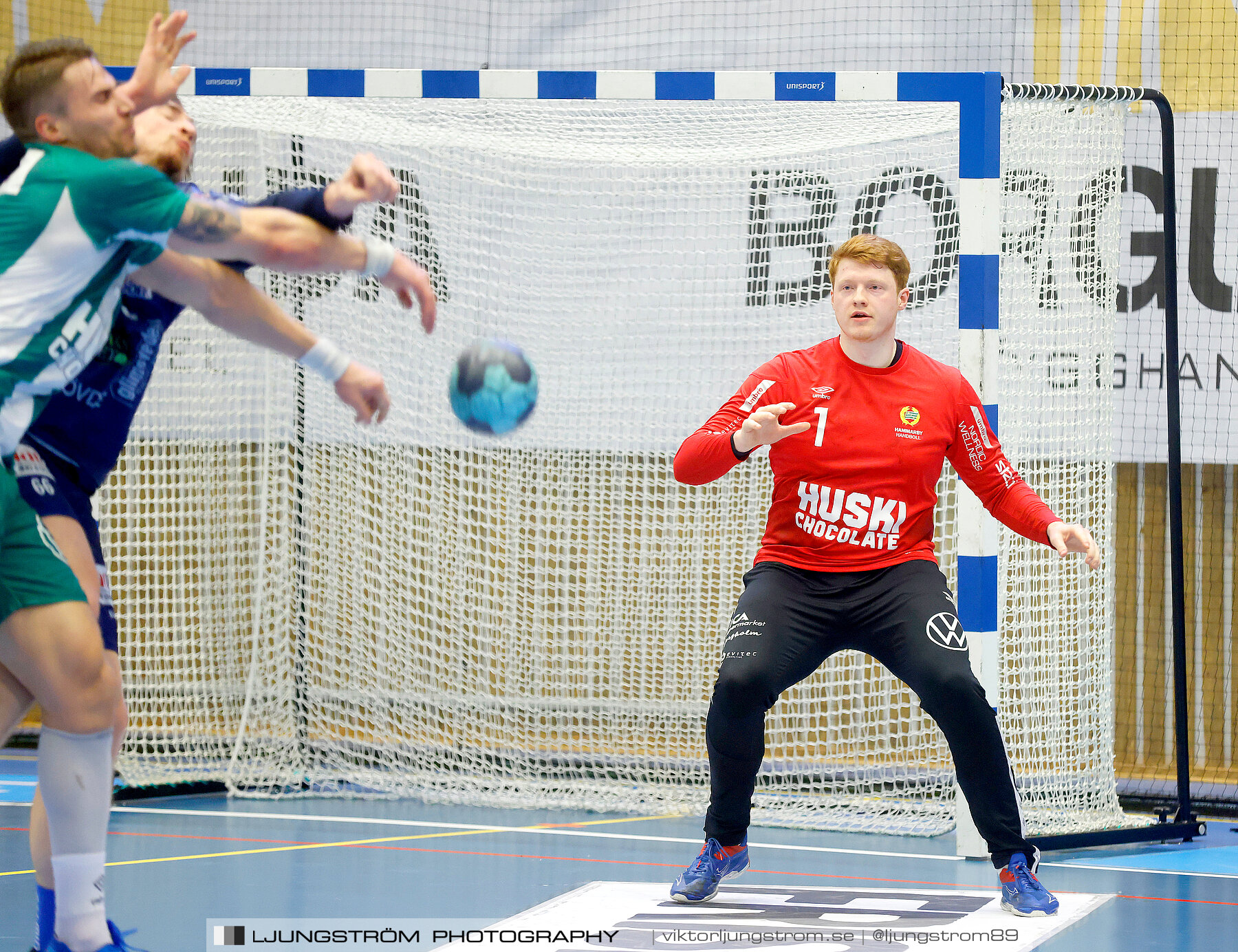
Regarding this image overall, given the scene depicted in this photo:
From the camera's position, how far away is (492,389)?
3398 millimetres

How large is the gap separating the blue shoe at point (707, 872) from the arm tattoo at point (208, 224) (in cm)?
217

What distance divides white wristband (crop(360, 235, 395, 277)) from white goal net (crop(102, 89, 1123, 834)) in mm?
3087

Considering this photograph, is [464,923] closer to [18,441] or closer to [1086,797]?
[18,441]

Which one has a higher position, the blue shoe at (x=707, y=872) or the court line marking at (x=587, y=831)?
the blue shoe at (x=707, y=872)

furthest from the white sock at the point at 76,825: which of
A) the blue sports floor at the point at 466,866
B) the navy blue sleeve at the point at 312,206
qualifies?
the navy blue sleeve at the point at 312,206

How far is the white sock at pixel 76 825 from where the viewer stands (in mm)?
2941

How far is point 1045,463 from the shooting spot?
5.73 meters

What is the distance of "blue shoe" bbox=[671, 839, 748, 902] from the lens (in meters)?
4.08

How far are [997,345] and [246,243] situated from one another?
289 centimetres

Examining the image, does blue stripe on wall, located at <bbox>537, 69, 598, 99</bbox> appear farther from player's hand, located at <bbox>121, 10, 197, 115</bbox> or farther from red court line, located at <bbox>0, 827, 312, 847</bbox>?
red court line, located at <bbox>0, 827, 312, 847</bbox>

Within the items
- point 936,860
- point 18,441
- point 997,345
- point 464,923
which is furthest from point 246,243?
point 936,860

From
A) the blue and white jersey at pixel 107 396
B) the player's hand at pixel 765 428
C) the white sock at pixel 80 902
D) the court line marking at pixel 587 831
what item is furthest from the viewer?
the court line marking at pixel 587 831

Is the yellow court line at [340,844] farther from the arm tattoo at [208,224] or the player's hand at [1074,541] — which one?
the arm tattoo at [208,224]

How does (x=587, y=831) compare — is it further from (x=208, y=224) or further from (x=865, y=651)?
(x=208, y=224)
